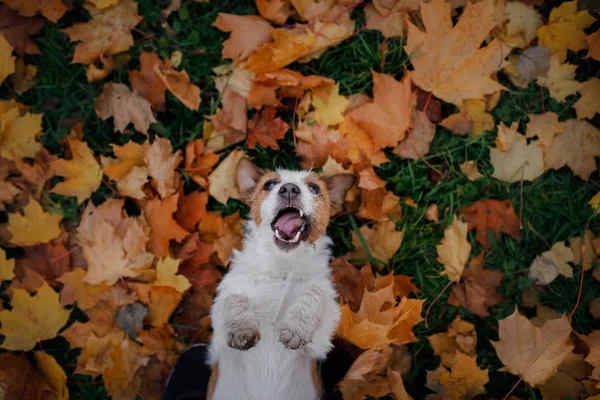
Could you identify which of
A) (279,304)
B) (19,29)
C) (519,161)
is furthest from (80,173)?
(519,161)

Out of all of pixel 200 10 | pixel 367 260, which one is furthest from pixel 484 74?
pixel 200 10

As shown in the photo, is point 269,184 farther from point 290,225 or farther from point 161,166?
point 161,166

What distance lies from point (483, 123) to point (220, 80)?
2.12m

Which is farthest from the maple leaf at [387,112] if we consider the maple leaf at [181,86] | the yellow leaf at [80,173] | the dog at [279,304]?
the yellow leaf at [80,173]

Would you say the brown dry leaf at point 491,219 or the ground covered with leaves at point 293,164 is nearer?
the ground covered with leaves at point 293,164

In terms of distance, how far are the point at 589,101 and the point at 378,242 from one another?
6.35 ft

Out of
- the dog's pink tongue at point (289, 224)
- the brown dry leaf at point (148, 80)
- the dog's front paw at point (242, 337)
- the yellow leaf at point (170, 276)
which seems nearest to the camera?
the dog's front paw at point (242, 337)

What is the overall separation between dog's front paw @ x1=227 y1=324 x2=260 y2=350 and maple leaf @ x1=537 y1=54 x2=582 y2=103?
9.64 ft

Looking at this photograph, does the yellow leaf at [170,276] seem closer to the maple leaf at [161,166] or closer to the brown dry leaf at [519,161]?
the maple leaf at [161,166]

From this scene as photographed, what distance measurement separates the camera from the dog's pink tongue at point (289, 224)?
300 centimetres

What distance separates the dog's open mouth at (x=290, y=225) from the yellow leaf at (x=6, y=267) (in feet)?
6.94

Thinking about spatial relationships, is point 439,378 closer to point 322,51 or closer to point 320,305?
point 320,305

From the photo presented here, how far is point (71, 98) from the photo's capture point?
393 centimetres

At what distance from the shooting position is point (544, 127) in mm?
3664
